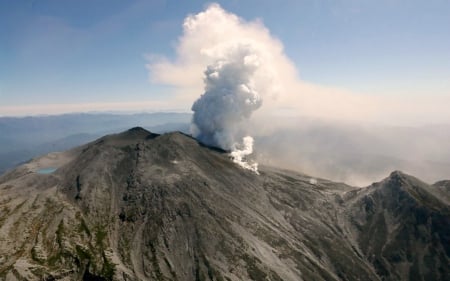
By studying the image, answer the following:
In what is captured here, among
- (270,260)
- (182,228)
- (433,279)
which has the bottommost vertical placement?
(433,279)

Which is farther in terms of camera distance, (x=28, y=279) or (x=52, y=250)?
(x=52, y=250)

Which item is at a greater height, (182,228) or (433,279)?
(182,228)

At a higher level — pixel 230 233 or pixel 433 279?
pixel 230 233

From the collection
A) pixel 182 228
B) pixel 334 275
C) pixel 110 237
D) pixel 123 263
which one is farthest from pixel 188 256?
pixel 334 275

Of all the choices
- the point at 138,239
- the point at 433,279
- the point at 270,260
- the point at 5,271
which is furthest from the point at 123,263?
the point at 433,279

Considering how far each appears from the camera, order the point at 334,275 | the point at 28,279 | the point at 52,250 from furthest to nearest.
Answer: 1. the point at 334,275
2. the point at 52,250
3. the point at 28,279

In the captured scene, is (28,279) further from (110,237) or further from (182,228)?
(182,228)

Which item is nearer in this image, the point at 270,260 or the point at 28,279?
the point at 28,279

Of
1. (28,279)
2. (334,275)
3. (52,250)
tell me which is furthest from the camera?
(334,275)

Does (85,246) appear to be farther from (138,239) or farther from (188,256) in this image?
(188,256)
